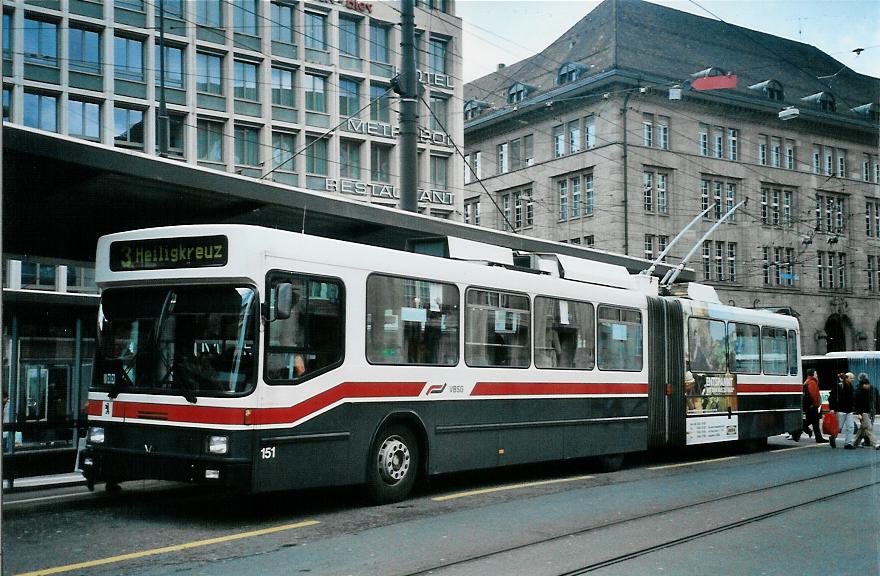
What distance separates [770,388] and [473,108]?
1683 inches

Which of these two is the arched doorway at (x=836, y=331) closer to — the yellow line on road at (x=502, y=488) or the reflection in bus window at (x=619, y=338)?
the reflection in bus window at (x=619, y=338)

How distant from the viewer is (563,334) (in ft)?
45.1

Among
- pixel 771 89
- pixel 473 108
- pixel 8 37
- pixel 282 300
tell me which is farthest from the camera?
pixel 473 108

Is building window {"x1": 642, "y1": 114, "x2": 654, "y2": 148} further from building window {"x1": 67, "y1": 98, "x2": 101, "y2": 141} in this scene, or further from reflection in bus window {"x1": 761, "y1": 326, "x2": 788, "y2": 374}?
reflection in bus window {"x1": 761, "y1": 326, "x2": 788, "y2": 374}

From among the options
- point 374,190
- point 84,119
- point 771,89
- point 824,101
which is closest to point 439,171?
point 374,190

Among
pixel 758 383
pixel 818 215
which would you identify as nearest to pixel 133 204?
pixel 758 383

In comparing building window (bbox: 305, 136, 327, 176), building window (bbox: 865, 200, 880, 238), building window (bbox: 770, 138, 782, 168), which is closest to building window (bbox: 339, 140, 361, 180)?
building window (bbox: 305, 136, 327, 176)

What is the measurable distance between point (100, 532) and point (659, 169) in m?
41.7

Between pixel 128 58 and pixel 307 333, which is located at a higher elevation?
pixel 128 58

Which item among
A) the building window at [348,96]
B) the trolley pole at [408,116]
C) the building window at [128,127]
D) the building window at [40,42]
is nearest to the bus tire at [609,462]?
the trolley pole at [408,116]

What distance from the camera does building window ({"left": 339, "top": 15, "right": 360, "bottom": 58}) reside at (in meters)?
47.9

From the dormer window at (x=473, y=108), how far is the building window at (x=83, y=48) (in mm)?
24744

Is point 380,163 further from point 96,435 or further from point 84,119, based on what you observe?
point 96,435

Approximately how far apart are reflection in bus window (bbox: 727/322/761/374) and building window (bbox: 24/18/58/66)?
30.4 meters
